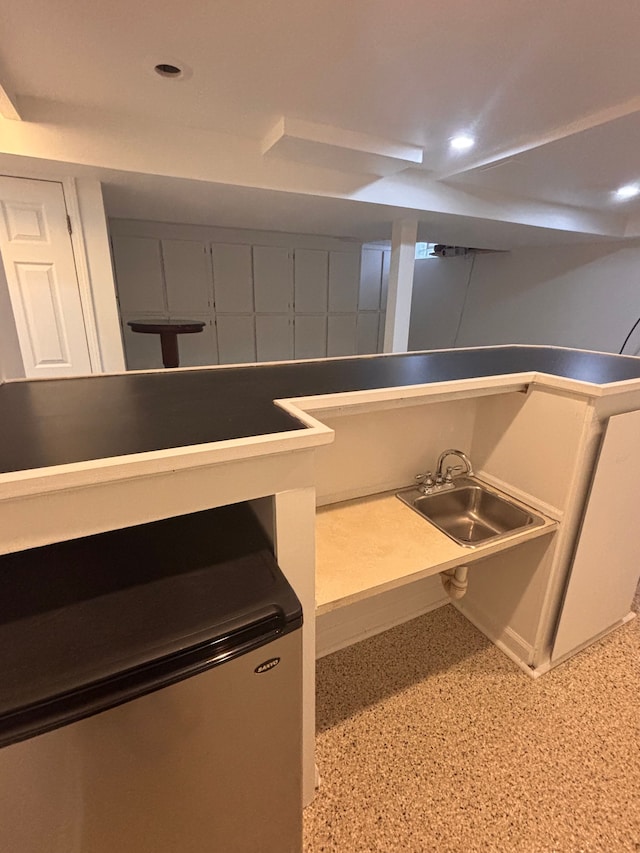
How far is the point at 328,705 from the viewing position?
5.03ft

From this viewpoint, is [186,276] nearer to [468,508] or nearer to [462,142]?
[462,142]

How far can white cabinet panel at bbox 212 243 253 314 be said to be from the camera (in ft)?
15.8

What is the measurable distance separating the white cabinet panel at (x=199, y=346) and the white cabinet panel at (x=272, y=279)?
674 millimetres

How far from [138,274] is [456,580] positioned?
178 inches

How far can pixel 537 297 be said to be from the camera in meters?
5.75

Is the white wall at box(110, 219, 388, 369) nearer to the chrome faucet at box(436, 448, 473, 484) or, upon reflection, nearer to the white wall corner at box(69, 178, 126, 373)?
the white wall corner at box(69, 178, 126, 373)

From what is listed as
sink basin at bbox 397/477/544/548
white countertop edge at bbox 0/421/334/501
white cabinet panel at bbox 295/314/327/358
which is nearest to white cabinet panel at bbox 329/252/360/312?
white cabinet panel at bbox 295/314/327/358

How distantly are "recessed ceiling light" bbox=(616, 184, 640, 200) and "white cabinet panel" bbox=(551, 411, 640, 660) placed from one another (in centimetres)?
330

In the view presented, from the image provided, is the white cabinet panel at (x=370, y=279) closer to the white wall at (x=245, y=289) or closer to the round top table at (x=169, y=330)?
the white wall at (x=245, y=289)

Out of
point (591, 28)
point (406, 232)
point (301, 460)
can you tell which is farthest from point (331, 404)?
point (406, 232)

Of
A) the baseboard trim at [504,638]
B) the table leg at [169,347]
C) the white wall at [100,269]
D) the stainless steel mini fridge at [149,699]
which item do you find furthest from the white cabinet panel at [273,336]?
the stainless steel mini fridge at [149,699]

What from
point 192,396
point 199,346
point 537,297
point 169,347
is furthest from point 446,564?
point 537,297

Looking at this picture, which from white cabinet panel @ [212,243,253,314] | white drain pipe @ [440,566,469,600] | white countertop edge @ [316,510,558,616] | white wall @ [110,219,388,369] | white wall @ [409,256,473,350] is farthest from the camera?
white wall @ [409,256,473,350]

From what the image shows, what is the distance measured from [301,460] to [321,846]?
3.75 ft
